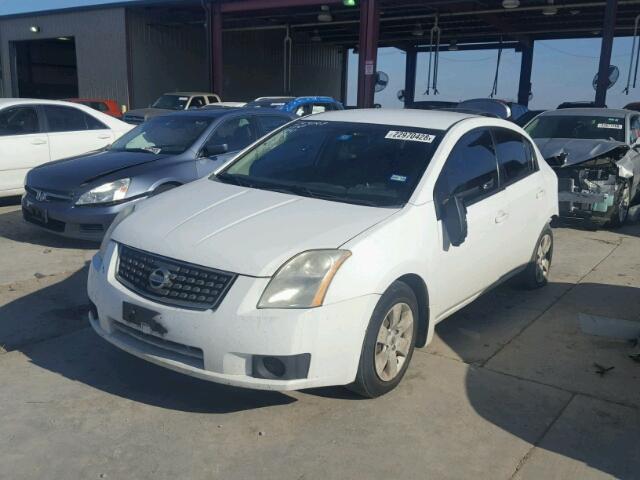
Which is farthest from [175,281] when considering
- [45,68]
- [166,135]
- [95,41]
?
[45,68]

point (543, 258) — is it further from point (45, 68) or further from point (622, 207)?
point (45, 68)

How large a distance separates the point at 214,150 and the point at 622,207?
577 centimetres

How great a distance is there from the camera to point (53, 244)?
691cm

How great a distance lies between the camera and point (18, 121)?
28.7 feet

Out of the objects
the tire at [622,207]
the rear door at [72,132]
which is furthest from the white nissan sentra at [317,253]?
the rear door at [72,132]

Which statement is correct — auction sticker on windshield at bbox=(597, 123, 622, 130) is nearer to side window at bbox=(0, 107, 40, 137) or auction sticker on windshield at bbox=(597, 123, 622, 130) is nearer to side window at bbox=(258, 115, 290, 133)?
side window at bbox=(258, 115, 290, 133)

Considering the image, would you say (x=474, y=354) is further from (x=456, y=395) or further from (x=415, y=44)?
(x=415, y=44)

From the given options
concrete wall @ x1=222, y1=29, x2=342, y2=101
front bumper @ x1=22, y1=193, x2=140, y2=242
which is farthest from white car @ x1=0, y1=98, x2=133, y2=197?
concrete wall @ x1=222, y1=29, x2=342, y2=101

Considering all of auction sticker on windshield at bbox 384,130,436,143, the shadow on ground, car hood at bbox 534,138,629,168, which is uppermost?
auction sticker on windshield at bbox 384,130,436,143

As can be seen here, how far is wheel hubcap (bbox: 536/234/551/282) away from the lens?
5.70 meters

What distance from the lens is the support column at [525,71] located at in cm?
3058

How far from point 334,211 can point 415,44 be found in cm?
3189

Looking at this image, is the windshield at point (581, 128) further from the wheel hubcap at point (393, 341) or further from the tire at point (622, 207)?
the wheel hubcap at point (393, 341)

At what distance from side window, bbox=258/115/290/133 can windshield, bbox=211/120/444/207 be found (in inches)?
128
